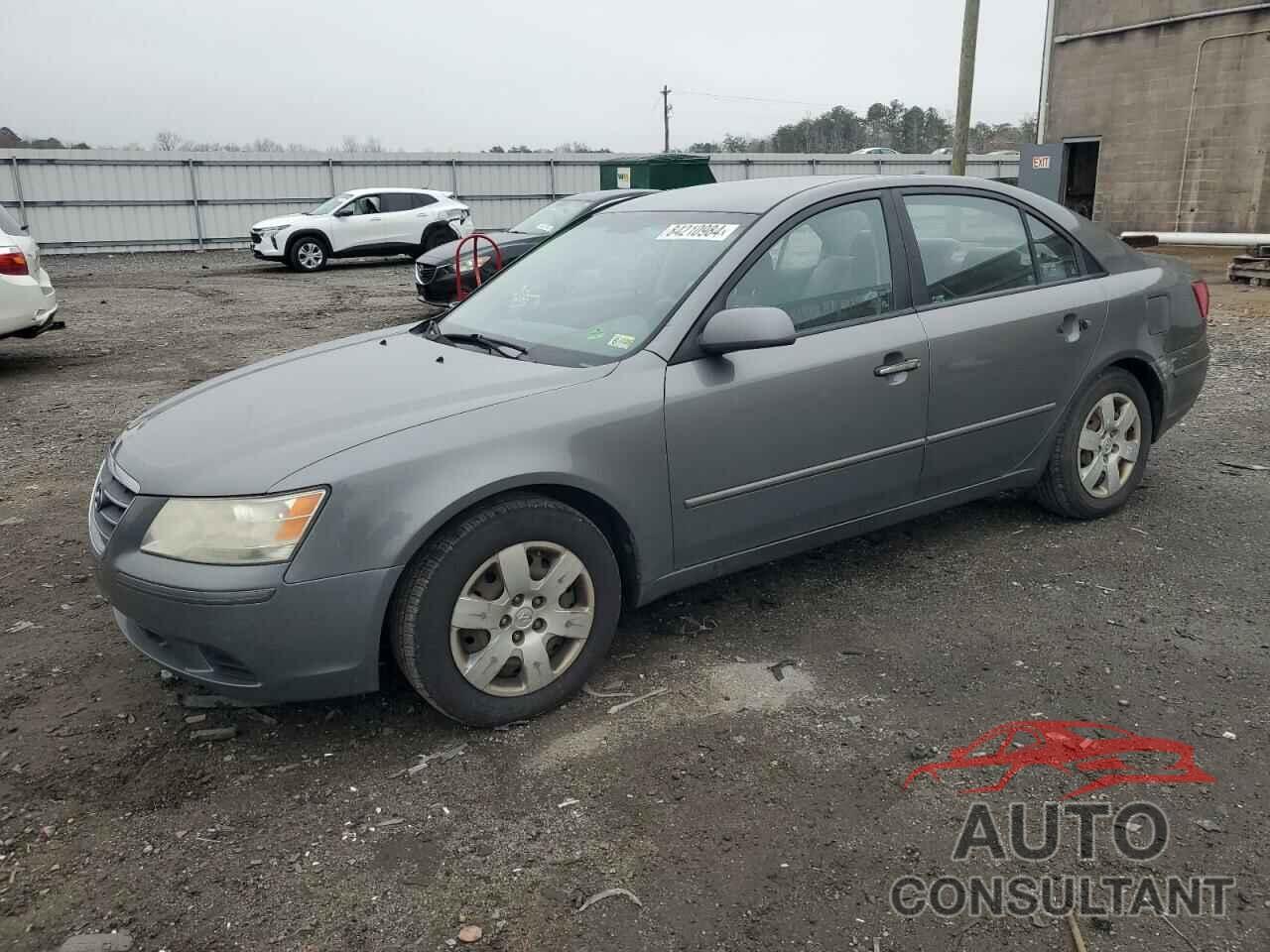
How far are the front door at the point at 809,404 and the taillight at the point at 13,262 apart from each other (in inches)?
287

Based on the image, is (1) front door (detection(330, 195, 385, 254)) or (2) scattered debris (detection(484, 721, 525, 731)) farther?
(1) front door (detection(330, 195, 385, 254))

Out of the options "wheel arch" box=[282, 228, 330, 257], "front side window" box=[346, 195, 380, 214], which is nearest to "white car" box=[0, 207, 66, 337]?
"wheel arch" box=[282, 228, 330, 257]

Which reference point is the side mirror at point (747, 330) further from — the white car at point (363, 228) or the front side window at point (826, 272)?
the white car at point (363, 228)

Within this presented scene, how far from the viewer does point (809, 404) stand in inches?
139

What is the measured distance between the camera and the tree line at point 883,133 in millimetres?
69125

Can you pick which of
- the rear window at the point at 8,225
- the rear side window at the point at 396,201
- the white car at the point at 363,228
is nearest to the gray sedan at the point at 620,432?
the rear window at the point at 8,225

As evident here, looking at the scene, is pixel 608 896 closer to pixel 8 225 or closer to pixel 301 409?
pixel 301 409

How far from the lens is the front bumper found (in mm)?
2680

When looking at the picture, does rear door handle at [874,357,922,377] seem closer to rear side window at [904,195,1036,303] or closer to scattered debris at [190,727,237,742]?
rear side window at [904,195,1036,303]

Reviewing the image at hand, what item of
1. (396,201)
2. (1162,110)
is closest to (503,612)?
(1162,110)

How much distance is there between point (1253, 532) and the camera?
4496 millimetres

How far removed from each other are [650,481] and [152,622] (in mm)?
1507

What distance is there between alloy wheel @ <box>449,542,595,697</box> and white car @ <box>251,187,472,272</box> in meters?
18.4

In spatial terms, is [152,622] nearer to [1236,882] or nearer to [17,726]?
[17,726]
